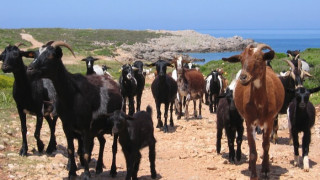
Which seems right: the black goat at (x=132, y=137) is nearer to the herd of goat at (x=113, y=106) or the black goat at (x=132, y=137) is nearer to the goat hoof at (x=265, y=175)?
the herd of goat at (x=113, y=106)

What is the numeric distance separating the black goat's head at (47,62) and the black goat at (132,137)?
131 centimetres

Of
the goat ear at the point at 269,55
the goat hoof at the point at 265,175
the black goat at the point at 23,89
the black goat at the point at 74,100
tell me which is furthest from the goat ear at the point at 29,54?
the goat hoof at the point at 265,175

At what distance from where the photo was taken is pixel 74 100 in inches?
303

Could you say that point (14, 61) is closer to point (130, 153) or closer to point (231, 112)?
point (130, 153)

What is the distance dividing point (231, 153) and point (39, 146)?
427cm

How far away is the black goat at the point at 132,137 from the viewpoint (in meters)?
7.72

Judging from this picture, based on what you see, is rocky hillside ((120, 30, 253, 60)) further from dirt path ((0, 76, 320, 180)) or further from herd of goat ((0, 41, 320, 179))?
herd of goat ((0, 41, 320, 179))

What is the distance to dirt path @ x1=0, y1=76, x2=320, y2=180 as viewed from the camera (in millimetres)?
8570

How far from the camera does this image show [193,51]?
9162 centimetres

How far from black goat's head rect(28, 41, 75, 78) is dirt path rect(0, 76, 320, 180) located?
1.95m

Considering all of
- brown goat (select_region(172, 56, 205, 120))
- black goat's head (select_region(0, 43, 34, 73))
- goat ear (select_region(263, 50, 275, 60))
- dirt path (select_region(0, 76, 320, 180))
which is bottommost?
dirt path (select_region(0, 76, 320, 180))

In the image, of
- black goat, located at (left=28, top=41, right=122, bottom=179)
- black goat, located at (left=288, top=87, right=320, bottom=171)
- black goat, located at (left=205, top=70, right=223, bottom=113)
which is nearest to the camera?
black goat, located at (left=28, top=41, right=122, bottom=179)

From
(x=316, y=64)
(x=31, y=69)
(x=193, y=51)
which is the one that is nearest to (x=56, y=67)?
(x=31, y=69)

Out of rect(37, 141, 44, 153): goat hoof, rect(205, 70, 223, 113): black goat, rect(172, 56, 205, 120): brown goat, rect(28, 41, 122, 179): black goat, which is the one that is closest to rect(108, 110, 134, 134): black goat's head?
rect(28, 41, 122, 179): black goat
